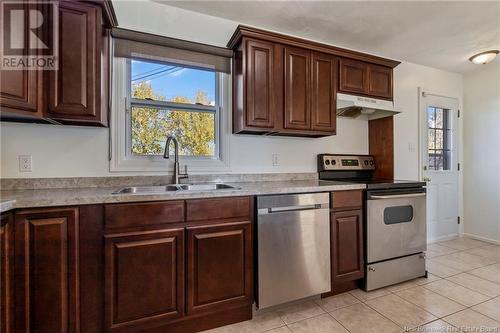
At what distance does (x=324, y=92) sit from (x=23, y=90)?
7.46 feet

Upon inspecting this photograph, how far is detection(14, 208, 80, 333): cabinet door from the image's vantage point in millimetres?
1243

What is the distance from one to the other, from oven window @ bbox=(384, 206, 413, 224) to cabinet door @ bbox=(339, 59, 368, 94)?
47.9 inches

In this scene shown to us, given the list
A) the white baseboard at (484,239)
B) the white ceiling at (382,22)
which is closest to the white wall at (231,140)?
the white ceiling at (382,22)

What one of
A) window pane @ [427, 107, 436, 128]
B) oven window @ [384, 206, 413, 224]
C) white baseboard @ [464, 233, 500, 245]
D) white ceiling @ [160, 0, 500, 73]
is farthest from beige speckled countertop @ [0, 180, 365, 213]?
white baseboard @ [464, 233, 500, 245]

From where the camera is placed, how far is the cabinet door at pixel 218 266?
157cm

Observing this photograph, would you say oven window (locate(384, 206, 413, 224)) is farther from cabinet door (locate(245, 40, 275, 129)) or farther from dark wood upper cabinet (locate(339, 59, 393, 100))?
cabinet door (locate(245, 40, 275, 129))

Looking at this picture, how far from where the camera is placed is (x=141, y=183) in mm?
1981

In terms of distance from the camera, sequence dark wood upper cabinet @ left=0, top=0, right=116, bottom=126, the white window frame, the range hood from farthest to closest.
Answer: the range hood → the white window frame → dark wood upper cabinet @ left=0, top=0, right=116, bottom=126

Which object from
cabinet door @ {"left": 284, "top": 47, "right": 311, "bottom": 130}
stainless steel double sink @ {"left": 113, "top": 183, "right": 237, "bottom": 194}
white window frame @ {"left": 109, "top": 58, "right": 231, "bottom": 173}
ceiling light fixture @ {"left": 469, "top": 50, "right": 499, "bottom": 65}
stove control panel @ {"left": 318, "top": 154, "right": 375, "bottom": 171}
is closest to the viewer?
stainless steel double sink @ {"left": 113, "top": 183, "right": 237, "bottom": 194}

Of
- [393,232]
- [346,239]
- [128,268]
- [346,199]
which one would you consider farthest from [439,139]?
[128,268]

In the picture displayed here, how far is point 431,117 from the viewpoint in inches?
136

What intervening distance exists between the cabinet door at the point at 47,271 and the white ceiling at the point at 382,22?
1924mm

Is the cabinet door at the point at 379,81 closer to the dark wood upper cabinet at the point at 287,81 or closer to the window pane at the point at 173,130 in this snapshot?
the dark wood upper cabinet at the point at 287,81

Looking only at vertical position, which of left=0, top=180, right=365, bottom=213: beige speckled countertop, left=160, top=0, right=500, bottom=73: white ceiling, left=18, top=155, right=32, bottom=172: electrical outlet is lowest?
left=0, top=180, right=365, bottom=213: beige speckled countertop
